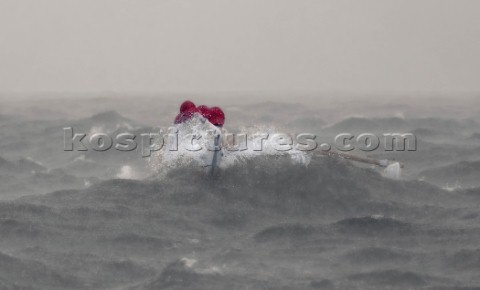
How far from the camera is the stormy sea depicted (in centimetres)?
1188

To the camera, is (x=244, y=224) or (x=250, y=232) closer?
(x=250, y=232)

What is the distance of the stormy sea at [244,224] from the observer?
39.0 ft

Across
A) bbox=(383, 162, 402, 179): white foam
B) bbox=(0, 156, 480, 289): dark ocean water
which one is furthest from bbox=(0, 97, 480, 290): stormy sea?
bbox=(383, 162, 402, 179): white foam

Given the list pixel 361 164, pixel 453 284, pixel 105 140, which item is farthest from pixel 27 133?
pixel 453 284

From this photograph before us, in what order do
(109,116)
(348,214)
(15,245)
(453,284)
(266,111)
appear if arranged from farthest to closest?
(266,111) → (109,116) → (348,214) → (15,245) → (453,284)

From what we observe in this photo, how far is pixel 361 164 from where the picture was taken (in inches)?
841

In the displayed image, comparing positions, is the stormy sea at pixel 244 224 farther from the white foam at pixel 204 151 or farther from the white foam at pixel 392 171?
the white foam at pixel 392 171

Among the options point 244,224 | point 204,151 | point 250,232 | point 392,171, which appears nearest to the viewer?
point 250,232

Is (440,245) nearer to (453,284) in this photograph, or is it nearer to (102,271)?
(453,284)

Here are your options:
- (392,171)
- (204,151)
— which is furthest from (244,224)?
(392,171)

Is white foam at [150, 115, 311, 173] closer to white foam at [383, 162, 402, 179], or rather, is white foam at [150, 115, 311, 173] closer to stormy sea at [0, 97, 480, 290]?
stormy sea at [0, 97, 480, 290]

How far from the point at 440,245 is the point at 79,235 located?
7.40m

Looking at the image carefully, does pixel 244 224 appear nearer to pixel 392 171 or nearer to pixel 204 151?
Result: pixel 204 151

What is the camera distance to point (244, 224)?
15.1m
